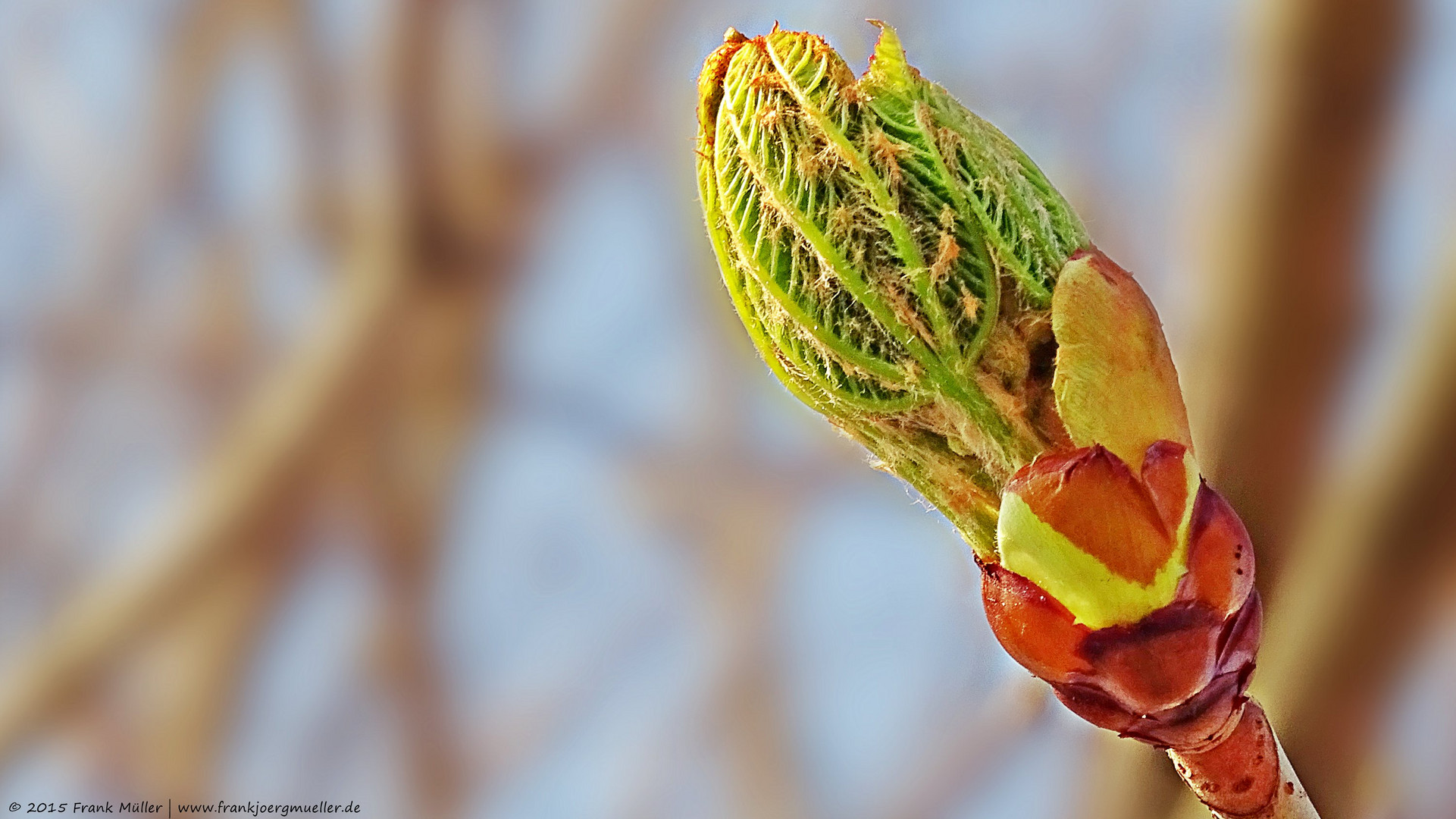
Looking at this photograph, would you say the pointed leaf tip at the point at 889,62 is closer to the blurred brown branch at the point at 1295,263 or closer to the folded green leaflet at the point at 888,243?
the folded green leaflet at the point at 888,243

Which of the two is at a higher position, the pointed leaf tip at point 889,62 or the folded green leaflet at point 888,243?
the pointed leaf tip at point 889,62

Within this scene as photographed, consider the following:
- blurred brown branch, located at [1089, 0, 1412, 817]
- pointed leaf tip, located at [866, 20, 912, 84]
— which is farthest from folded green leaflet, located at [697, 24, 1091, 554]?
blurred brown branch, located at [1089, 0, 1412, 817]

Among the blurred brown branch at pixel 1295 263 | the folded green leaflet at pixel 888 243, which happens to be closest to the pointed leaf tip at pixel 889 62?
the folded green leaflet at pixel 888 243

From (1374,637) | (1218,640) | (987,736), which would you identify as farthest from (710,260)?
(1218,640)

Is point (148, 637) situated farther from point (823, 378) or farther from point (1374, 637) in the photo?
point (1374, 637)

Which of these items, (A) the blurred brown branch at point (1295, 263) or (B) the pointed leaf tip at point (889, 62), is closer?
(B) the pointed leaf tip at point (889, 62)

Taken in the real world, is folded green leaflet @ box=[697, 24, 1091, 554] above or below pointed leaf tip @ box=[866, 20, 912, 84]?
below

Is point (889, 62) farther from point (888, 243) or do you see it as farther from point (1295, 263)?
point (1295, 263)

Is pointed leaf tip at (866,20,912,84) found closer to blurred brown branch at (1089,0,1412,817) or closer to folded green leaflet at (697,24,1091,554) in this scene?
folded green leaflet at (697,24,1091,554)

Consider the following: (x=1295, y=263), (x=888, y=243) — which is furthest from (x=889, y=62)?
(x=1295, y=263)

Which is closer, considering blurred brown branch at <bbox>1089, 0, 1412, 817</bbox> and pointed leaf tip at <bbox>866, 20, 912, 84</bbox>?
pointed leaf tip at <bbox>866, 20, 912, 84</bbox>

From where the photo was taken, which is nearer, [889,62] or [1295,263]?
[889,62]
